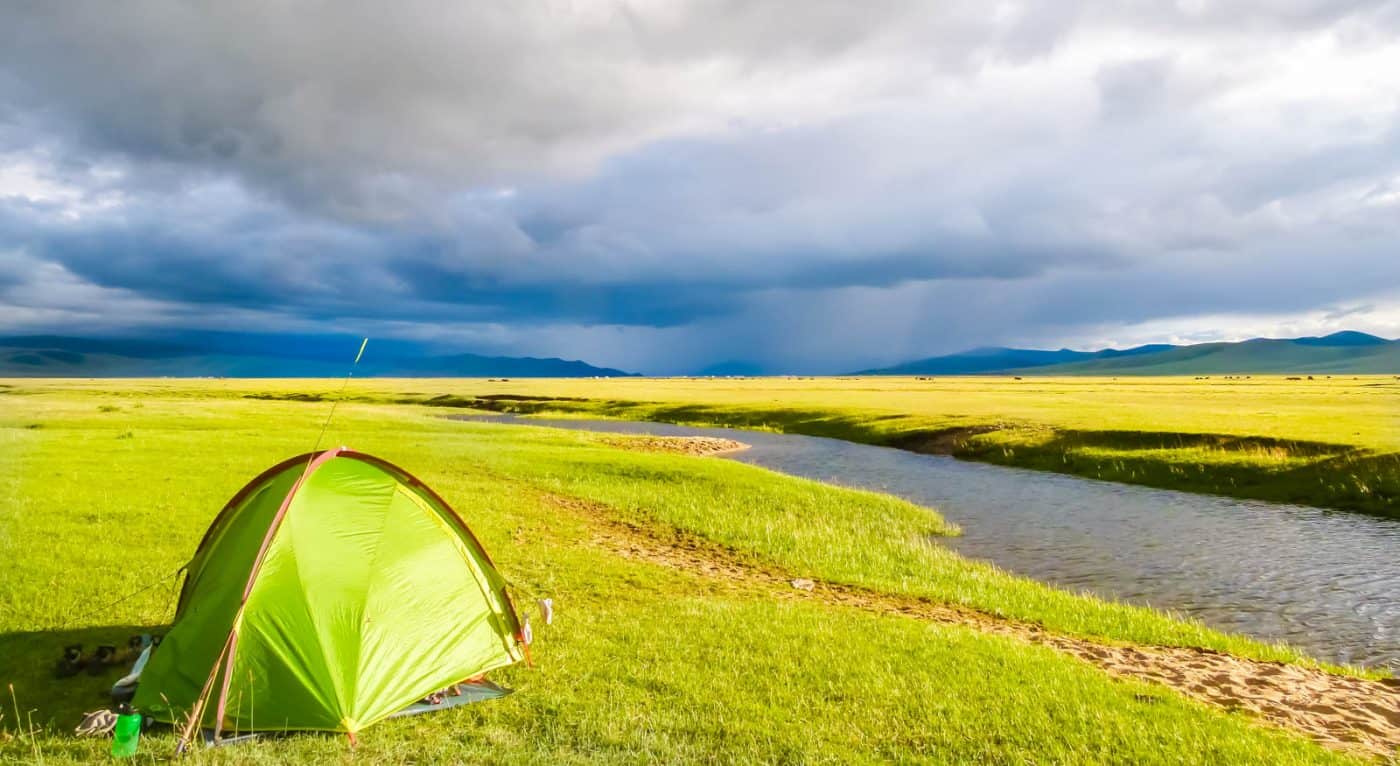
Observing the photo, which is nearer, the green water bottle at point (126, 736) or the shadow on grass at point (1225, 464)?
the green water bottle at point (126, 736)

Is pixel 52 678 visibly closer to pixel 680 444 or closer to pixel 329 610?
pixel 329 610

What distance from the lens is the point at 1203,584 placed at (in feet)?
73.7

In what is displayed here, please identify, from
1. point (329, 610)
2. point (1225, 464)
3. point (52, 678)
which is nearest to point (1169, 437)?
point (1225, 464)

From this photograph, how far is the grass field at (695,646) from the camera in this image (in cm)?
1015

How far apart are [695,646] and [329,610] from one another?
6266mm

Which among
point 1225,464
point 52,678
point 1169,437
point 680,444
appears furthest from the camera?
point 680,444

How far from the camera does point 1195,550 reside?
87.1ft

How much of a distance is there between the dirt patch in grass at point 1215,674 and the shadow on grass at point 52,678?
1244cm

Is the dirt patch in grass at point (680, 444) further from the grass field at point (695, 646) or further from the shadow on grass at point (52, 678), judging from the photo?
the shadow on grass at point (52, 678)

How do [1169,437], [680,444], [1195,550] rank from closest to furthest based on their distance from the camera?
[1195,550] < [1169,437] < [680,444]

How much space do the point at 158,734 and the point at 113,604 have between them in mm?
7062

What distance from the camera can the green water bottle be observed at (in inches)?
378

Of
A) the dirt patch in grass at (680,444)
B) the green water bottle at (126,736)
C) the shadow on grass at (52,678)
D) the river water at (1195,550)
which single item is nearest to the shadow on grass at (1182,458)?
the river water at (1195,550)

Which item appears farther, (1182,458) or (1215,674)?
(1182,458)
